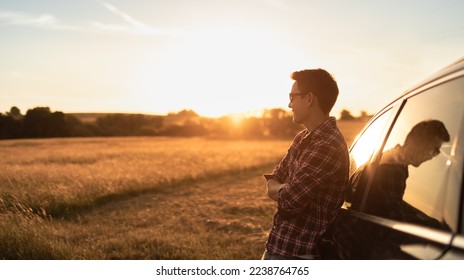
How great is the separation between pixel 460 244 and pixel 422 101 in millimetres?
873

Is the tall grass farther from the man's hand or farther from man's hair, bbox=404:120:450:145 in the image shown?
man's hair, bbox=404:120:450:145

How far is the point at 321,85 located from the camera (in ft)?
8.98

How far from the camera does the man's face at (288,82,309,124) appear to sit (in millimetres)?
2748

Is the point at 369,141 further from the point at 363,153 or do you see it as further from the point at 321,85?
the point at 321,85

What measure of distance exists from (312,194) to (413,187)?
0.58 metres

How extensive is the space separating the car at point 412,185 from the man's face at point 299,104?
453mm

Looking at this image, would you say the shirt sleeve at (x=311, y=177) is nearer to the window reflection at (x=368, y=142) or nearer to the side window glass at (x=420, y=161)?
the side window glass at (x=420, y=161)

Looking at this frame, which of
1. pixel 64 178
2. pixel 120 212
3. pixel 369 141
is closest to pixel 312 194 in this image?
pixel 369 141

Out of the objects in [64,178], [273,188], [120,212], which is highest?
[273,188]

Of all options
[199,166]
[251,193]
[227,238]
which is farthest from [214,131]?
[227,238]

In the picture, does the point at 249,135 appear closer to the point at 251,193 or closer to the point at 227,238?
the point at 251,193

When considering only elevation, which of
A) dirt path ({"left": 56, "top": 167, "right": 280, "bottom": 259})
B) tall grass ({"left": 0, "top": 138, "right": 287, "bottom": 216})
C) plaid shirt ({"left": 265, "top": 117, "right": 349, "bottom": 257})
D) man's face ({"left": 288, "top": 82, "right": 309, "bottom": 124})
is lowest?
dirt path ({"left": 56, "top": 167, "right": 280, "bottom": 259})

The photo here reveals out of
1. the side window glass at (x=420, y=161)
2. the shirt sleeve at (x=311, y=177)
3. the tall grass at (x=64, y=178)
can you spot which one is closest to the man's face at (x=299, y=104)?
the shirt sleeve at (x=311, y=177)

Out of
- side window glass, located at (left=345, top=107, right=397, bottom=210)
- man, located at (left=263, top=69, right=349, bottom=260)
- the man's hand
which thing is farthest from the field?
man, located at (left=263, top=69, right=349, bottom=260)
